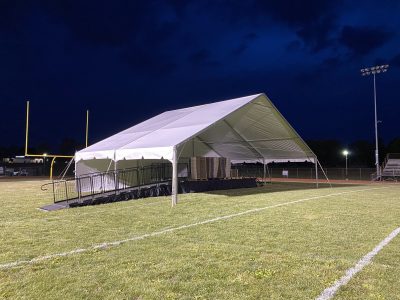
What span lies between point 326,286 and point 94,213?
307 inches

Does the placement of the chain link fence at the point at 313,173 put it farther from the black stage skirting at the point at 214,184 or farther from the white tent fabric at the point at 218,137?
the black stage skirting at the point at 214,184

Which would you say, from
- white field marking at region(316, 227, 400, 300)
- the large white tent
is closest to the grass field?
white field marking at region(316, 227, 400, 300)

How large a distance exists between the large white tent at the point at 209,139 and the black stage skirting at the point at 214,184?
155 cm

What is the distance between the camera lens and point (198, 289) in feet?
13.4

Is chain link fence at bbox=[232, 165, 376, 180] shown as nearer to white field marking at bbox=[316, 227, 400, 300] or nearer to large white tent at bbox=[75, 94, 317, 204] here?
large white tent at bbox=[75, 94, 317, 204]

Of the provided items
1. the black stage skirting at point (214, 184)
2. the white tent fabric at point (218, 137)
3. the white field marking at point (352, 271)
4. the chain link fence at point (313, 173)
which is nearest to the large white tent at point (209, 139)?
the white tent fabric at point (218, 137)

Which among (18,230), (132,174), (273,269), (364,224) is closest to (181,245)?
(273,269)

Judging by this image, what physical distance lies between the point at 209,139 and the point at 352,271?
17.9 meters

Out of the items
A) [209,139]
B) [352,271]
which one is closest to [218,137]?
[209,139]

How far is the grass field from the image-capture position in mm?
4137

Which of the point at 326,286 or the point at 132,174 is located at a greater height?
the point at 132,174

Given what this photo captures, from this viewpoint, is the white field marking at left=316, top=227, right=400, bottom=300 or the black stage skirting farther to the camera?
the black stage skirting

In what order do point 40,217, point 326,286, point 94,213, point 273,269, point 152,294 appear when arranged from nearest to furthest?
point 152,294, point 326,286, point 273,269, point 40,217, point 94,213

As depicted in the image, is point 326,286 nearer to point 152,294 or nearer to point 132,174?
point 152,294
